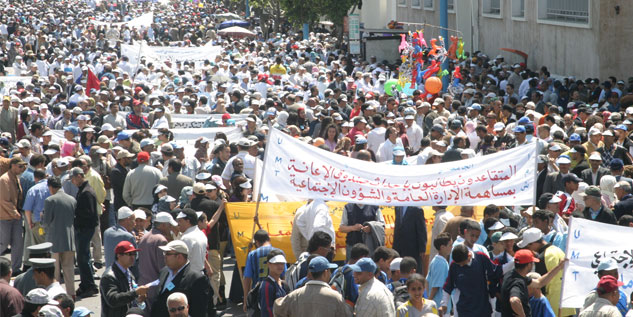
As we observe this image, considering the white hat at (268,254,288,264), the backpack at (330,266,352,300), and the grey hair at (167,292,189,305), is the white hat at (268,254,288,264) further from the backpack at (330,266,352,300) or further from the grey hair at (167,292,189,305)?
the grey hair at (167,292,189,305)

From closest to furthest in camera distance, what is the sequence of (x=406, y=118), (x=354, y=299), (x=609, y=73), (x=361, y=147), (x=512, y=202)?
(x=354, y=299) < (x=512, y=202) < (x=361, y=147) < (x=406, y=118) < (x=609, y=73)

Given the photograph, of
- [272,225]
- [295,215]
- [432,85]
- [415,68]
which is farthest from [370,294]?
[415,68]

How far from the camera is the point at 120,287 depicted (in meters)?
7.87

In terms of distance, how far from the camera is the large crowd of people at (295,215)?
7.56 m

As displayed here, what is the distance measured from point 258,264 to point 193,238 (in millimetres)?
737

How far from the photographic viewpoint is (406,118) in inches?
595

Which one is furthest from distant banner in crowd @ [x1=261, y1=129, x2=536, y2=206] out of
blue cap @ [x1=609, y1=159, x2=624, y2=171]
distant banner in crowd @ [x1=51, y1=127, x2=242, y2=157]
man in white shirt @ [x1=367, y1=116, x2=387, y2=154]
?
distant banner in crowd @ [x1=51, y1=127, x2=242, y2=157]

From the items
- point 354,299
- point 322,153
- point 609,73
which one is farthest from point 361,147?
point 609,73

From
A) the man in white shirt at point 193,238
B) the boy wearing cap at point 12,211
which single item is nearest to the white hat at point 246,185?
the man in white shirt at point 193,238

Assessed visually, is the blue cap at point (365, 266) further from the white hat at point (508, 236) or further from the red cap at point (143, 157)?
the red cap at point (143, 157)

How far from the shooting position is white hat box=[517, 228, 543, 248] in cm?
812

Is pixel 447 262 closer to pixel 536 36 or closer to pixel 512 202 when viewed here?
pixel 512 202

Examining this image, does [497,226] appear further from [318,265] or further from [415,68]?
[415,68]

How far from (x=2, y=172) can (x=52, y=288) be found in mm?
5870
